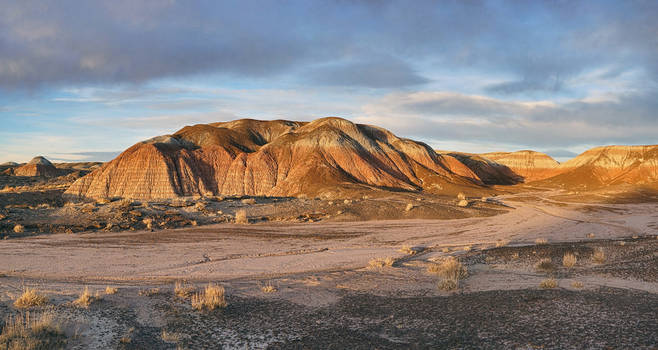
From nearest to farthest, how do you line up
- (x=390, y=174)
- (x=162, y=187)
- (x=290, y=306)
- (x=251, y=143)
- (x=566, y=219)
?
(x=290, y=306), (x=566, y=219), (x=162, y=187), (x=390, y=174), (x=251, y=143)

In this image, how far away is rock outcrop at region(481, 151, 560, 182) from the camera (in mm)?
124375

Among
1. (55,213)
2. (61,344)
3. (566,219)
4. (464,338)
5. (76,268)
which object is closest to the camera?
(61,344)

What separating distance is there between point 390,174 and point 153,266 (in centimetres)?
5451

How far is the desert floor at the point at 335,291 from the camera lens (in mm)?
7816

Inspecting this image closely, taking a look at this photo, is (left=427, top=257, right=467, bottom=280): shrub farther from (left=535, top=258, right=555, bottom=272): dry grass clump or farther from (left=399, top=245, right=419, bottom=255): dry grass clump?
(left=399, top=245, right=419, bottom=255): dry grass clump

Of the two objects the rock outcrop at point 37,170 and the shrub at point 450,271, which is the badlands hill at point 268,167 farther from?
the rock outcrop at point 37,170

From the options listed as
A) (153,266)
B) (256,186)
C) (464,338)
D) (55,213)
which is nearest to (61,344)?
(464,338)

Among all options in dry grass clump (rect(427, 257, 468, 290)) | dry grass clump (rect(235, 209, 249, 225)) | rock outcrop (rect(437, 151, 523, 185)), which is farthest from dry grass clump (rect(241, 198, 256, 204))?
rock outcrop (rect(437, 151, 523, 185))

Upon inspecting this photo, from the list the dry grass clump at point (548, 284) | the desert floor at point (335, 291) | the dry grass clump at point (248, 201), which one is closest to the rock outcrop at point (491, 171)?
the dry grass clump at point (248, 201)

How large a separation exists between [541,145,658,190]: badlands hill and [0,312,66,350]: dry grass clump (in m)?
101

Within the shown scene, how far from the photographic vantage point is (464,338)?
7715 mm

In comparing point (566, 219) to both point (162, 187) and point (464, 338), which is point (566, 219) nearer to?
point (464, 338)

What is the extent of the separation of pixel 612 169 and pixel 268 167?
294 ft

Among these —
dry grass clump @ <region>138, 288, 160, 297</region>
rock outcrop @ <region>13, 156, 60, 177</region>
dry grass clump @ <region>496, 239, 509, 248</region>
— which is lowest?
dry grass clump @ <region>496, 239, 509, 248</region>
